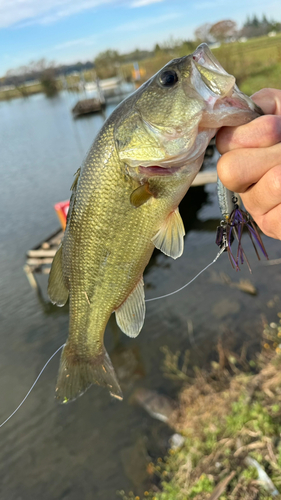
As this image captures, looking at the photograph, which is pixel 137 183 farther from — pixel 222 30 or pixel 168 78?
pixel 222 30

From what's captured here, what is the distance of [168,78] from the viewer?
1.57 m

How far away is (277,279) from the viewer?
7.63 m

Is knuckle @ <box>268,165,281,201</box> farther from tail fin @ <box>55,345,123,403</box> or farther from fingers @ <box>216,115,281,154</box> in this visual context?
tail fin @ <box>55,345,123,403</box>

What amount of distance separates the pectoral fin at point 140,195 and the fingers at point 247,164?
36 cm

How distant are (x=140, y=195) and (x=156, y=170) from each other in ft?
0.49

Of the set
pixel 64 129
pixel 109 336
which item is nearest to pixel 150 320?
pixel 109 336

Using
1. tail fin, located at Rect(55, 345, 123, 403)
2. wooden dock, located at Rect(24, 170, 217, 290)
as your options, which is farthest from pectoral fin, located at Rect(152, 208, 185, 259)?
wooden dock, located at Rect(24, 170, 217, 290)

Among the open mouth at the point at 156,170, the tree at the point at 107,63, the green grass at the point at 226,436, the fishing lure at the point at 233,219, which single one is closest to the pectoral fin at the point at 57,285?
the open mouth at the point at 156,170

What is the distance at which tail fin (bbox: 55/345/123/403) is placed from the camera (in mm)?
2318

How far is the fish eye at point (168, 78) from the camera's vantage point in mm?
1560

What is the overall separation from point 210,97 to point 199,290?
23.0ft

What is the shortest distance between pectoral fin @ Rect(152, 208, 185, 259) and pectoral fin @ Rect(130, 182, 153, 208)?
20 centimetres

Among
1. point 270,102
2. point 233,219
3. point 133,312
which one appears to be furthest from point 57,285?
point 270,102

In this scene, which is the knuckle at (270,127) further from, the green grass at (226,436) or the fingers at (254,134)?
the green grass at (226,436)
